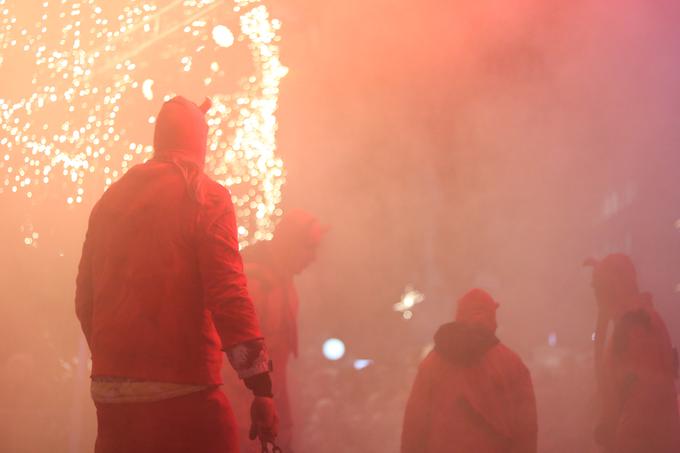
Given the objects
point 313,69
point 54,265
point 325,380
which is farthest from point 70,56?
point 325,380

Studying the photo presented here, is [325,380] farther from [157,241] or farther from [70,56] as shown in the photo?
[157,241]

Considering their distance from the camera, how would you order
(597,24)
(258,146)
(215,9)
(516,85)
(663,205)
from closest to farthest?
(215,9)
(258,146)
(597,24)
(663,205)
(516,85)

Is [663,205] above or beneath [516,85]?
beneath

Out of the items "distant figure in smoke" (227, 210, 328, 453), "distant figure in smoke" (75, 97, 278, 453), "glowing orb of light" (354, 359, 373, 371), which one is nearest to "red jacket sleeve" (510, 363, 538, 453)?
"distant figure in smoke" (227, 210, 328, 453)

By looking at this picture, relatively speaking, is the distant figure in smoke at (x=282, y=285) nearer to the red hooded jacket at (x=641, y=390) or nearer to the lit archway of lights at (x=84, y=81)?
the red hooded jacket at (x=641, y=390)

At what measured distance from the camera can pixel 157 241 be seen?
7.41ft

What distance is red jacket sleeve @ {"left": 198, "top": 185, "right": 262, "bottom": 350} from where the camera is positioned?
7.10ft

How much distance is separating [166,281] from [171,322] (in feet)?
0.42

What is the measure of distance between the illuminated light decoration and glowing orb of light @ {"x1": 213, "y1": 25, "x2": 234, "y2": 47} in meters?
10.3

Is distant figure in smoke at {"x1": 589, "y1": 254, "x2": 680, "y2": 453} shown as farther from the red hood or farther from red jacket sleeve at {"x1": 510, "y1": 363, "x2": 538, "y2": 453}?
the red hood

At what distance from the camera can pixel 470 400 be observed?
3711mm

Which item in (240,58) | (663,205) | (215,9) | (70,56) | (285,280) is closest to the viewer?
(285,280)

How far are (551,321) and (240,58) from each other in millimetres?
9740

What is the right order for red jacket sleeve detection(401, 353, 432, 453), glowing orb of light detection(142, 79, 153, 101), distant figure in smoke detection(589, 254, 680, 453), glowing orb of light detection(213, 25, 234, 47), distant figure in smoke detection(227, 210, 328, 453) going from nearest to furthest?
red jacket sleeve detection(401, 353, 432, 453) < distant figure in smoke detection(227, 210, 328, 453) < distant figure in smoke detection(589, 254, 680, 453) < glowing orb of light detection(142, 79, 153, 101) < glowing orb of light detection(213, 25, 234, 47)
